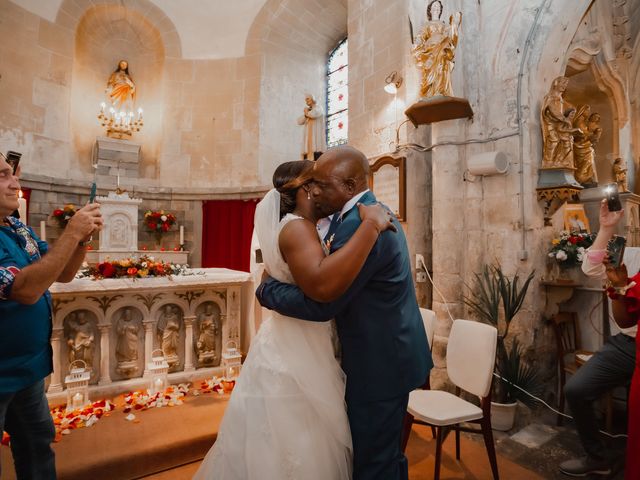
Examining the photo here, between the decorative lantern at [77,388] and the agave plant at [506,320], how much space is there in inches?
135

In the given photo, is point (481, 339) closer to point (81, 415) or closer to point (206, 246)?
point (81, 415)

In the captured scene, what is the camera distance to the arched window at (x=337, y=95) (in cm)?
804

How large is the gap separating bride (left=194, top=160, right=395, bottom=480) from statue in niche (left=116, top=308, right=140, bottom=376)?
218 centimetres

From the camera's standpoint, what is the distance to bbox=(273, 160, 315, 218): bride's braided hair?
1570 mm

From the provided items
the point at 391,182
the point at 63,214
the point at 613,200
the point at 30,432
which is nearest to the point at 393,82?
the point at 391,182

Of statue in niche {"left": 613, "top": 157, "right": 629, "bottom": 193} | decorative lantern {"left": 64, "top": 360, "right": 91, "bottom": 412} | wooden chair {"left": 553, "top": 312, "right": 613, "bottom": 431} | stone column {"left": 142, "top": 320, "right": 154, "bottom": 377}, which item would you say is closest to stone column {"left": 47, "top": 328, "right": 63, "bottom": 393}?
decorative lantern {"left": 64, "top": 360, "right": 91, "bottom": 412}

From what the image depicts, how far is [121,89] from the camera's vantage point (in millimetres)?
7961

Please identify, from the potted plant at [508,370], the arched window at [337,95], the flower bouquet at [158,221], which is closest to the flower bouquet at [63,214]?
the flower bouquet at [158,221]

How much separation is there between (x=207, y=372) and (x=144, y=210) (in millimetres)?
5226

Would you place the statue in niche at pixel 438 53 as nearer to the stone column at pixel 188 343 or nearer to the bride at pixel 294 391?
the bride at pixel 294 391

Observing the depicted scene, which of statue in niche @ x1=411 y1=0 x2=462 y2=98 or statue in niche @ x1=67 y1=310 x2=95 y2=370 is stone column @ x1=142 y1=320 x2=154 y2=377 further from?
statue in niche @ x1=411 y1=0 x2=462 y2=98

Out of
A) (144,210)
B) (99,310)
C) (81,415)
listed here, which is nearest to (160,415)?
(81,415)

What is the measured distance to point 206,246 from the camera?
7.95m

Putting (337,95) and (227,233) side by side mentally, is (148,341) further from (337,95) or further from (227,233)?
(337,95)
